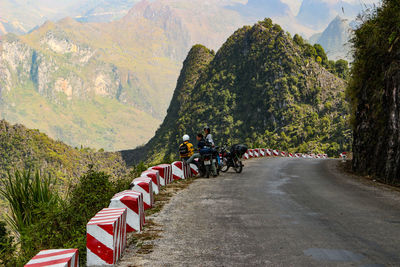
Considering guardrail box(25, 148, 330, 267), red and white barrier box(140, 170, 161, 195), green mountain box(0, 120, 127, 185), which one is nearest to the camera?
guardrail box(25, 148, 330, 267)

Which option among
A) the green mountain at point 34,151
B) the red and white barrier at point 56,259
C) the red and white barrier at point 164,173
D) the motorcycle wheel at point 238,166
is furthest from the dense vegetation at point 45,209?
the green mountain at point 34,151

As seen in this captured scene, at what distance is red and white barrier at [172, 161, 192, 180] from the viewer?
1538 cm

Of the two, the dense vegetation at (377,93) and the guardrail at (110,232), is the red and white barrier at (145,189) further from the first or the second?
the dense vegetation at (377,93)

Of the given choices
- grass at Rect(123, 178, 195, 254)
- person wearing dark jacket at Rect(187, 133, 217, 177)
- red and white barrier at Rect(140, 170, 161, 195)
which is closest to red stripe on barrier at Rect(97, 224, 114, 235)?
grass at Rect(123, 178, 195, 254)

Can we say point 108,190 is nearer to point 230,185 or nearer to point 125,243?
point 230,185

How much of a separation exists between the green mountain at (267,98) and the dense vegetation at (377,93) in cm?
6637

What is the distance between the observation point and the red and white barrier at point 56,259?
4.22m

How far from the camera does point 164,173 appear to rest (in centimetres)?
1392

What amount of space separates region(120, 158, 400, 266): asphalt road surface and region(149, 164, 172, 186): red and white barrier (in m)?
1.60

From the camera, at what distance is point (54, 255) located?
4551 millimetres

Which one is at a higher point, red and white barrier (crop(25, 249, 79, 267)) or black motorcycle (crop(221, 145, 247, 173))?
black motorcycle (crop(221, 145, 247, 173))

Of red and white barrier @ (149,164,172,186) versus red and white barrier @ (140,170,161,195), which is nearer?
red and white barrier @ (140,170,161,195)

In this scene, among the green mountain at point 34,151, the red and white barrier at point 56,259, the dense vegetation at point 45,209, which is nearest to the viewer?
the red and white barrier at point 56,259

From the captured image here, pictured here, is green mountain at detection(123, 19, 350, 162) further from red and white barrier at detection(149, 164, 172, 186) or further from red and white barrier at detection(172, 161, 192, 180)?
red and white barrier at detection(149, 164, 172, 186)
